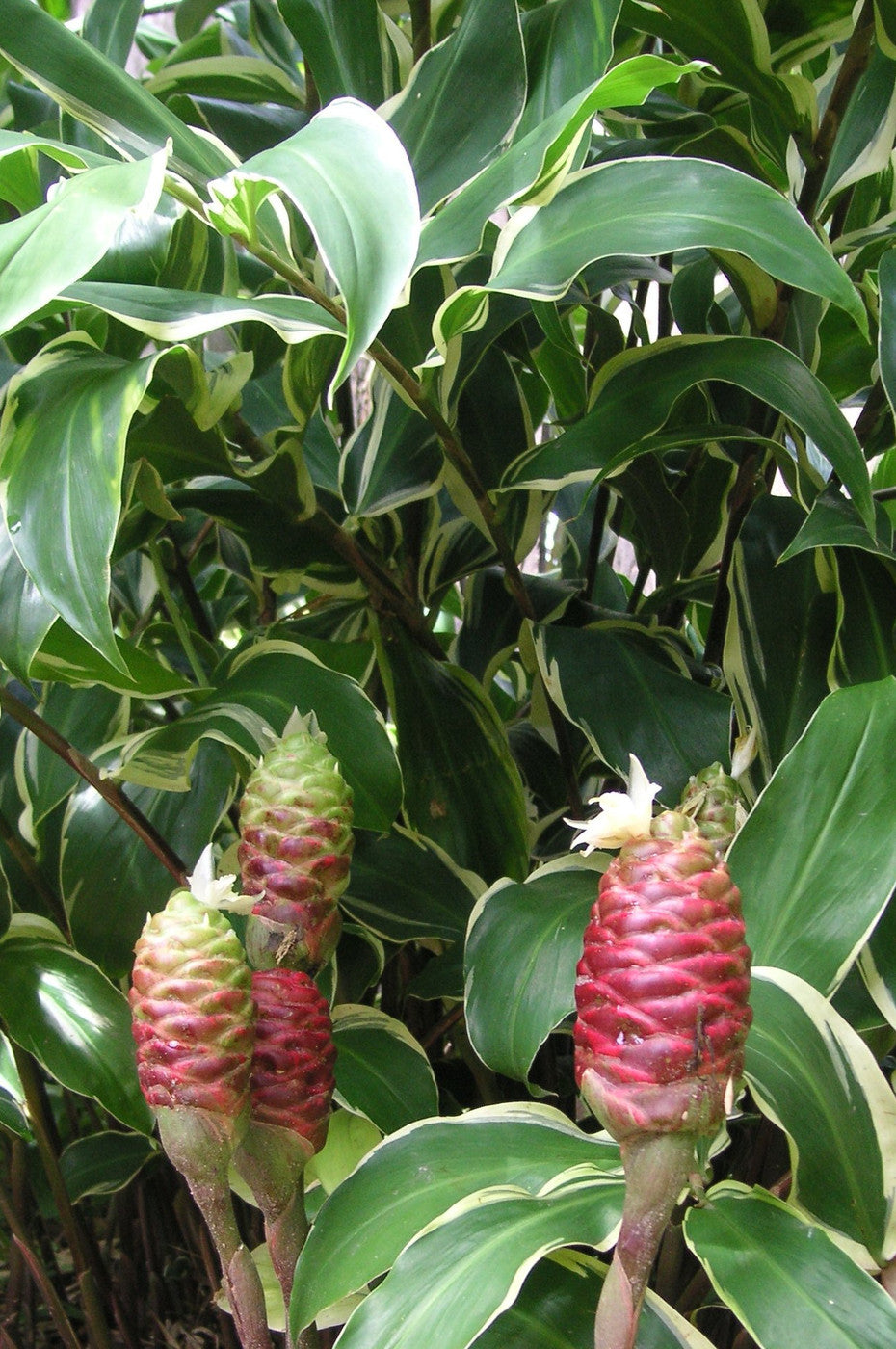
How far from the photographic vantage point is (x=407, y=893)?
2.05 ft

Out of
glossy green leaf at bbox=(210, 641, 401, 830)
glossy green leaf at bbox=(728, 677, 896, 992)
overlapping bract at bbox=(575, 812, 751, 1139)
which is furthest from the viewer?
glossy green leaf at bbox=(210, 641, 401, 830)

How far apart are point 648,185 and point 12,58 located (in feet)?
0.97

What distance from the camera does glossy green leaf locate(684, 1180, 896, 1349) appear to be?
32cm

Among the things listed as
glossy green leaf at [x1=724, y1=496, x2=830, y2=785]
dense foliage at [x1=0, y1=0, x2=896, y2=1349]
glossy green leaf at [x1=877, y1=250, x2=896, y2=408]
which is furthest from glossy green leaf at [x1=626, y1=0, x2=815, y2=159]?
glossy green leaf at [x1=724, y1=496, x2=830, y2=785]

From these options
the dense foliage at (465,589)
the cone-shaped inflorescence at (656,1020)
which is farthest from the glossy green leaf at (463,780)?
the cone-shaped inflorescence at (656,1020)

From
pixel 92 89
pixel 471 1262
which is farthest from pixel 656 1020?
pixel 92 89

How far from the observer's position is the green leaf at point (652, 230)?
1.30ft

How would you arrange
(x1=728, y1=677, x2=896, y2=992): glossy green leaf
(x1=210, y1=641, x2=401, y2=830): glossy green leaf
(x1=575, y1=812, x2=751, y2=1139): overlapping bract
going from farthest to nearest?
(x1=210, y1=641, x2=401, y2=830): glossy green leaf, (x1=728, y1=677, x2=896, y2=992): glossy green leaf, (x1=575, y1=812, x2=751, y2=1139): overlapping bract

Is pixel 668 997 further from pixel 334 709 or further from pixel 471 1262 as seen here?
pixel 334 709

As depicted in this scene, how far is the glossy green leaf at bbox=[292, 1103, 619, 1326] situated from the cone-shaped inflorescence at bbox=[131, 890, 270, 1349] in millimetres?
56

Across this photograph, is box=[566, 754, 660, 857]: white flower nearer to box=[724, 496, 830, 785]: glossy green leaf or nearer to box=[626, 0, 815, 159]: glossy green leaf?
box=[724, 496, 830, 785]: glossy green leaf

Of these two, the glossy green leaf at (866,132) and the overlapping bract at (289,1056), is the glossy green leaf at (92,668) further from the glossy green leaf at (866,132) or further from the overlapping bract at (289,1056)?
the glossy green leaf at (866,132)

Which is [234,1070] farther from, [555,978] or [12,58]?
[12,58]

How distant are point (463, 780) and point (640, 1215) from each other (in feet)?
1.11
